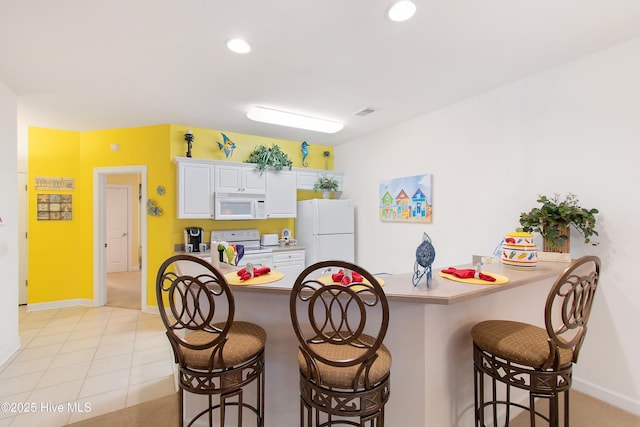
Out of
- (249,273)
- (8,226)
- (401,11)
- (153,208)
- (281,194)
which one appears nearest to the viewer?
(401,11)

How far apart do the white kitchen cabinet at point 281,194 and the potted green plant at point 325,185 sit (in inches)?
15.5

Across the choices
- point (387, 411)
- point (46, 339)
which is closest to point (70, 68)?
point (46, 339)

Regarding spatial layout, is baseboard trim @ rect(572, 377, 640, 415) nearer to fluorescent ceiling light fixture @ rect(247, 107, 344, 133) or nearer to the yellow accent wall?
fluorescent ceiling light fixture @ rect(247, 107, 344, 133)

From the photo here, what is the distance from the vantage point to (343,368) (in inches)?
52.6

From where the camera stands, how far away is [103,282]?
442 centimetres

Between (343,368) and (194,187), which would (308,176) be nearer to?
(194,187)

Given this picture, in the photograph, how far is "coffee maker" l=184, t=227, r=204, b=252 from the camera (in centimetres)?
399

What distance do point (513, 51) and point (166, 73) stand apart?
283 centimetres

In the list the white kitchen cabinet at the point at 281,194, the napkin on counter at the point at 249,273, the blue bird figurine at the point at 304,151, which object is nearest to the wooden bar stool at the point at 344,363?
the napkin on counter at the point at 249,273

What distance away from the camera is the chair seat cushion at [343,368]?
Answer: 51.4 inches

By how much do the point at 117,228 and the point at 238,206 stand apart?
4.22 meters

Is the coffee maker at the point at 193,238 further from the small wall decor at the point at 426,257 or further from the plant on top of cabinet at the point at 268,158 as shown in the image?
the small wall decor at the point at 426,257

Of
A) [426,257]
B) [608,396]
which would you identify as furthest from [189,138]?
[608,396]

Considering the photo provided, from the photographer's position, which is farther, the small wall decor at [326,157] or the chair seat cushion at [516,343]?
the small wall decor at [326,157]
